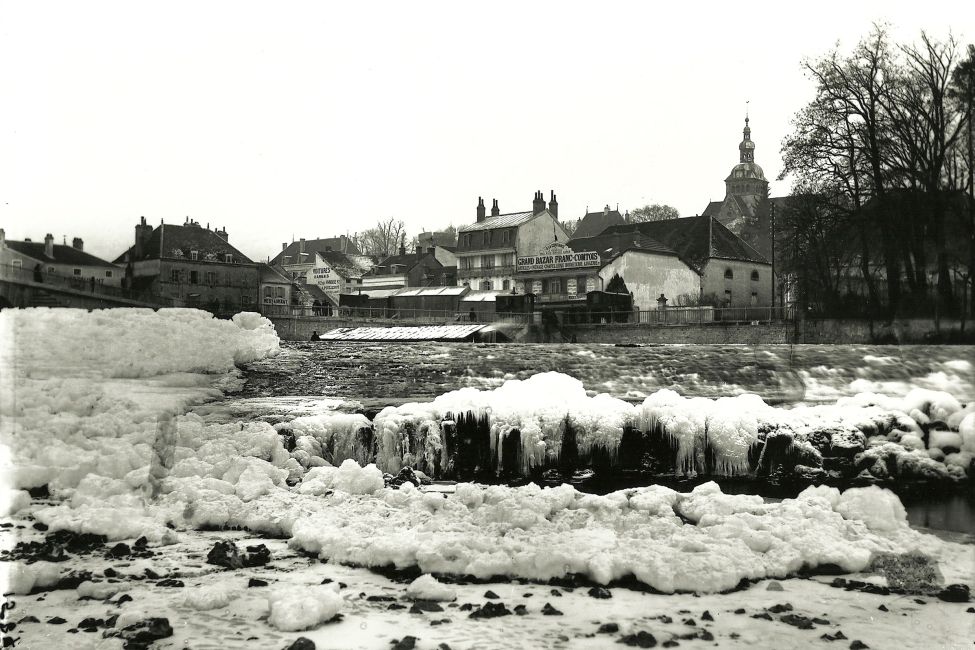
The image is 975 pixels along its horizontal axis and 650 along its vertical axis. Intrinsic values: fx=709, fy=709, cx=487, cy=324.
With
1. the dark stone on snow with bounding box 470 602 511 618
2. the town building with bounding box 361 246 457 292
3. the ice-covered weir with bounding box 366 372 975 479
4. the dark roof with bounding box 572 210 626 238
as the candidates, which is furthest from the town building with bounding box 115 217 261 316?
Answer: the dark roof with bounding box 572 210 626 238

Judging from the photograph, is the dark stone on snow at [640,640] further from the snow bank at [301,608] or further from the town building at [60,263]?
the town building at [60,263]

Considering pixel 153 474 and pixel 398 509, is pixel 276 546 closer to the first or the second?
pixel 398 509

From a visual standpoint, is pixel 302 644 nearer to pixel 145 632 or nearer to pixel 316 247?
pixel 145 632

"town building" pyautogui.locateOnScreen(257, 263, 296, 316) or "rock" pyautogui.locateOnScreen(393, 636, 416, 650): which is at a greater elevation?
"town building" pyautogui.locateOnScreen(257, 263, 296, 316)

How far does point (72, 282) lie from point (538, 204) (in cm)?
3289

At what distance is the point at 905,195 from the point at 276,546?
21.5 ft

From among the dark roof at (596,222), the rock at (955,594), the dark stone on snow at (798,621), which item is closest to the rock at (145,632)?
the dark stone on snow at (798,621)

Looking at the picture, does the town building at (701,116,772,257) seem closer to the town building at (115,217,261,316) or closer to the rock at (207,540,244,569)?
the rock at (207,540,244,569)

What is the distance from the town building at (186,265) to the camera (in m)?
14.6

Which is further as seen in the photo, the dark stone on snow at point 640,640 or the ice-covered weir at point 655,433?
the ice-covered weir at point 655,433

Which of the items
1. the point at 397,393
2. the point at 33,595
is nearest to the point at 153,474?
the point at 33,595

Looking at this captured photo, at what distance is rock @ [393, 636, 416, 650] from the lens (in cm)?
369

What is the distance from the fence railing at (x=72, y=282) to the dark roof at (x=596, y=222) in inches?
1749

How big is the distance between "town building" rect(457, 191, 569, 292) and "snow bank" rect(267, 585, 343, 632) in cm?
3795
